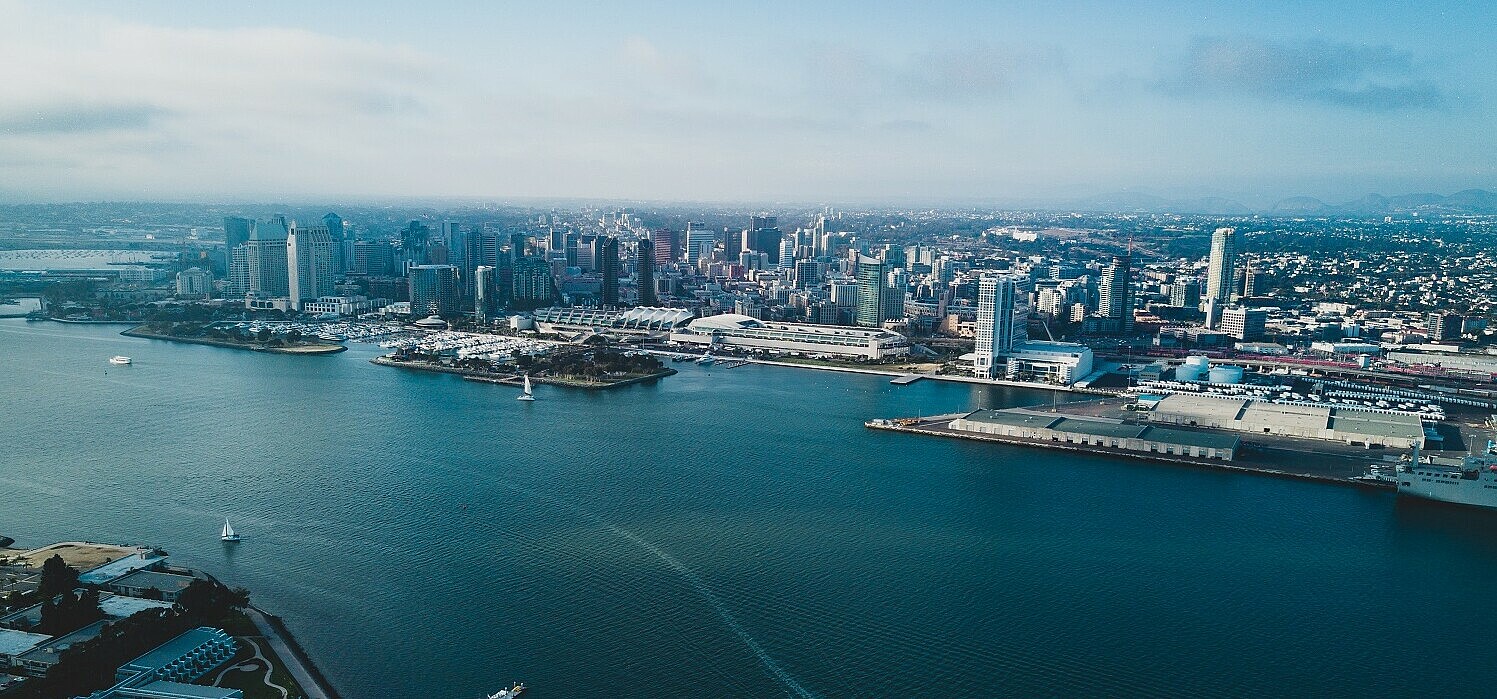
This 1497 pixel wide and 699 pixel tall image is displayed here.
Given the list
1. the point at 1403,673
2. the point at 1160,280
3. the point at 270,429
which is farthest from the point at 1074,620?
the point at 1160,280

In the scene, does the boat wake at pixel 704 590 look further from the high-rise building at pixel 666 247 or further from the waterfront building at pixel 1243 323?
the high-rise building at pixel 666 247

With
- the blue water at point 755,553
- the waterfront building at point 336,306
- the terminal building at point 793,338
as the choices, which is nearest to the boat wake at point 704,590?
the blue water at point 755,553

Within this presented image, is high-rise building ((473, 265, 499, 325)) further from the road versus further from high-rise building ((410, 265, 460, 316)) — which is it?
the road

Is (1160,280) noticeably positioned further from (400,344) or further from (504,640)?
(504,640)

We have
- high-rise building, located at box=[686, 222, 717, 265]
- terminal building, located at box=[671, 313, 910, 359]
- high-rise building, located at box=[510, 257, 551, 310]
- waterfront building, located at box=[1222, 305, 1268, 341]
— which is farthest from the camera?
high-rise building, located at box=[686, 222, 717, 265]

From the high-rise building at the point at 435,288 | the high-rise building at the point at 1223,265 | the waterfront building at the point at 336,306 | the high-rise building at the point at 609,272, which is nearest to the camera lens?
the waterfront building at the point at 336,306

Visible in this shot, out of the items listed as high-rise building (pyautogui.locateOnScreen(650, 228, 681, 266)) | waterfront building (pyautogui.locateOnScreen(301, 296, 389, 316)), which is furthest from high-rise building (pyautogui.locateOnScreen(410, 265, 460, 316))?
high-rise building (pyautogui.locateOnScreen(650, 228, 681, 266))
